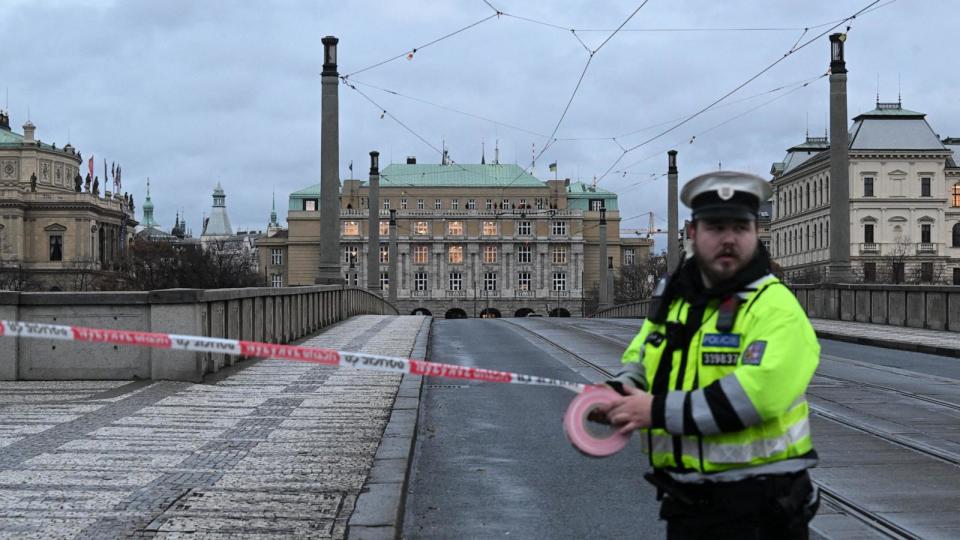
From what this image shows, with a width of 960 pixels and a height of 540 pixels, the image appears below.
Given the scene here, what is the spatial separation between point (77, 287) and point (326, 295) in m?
97.2

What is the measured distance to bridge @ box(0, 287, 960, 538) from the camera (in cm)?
688

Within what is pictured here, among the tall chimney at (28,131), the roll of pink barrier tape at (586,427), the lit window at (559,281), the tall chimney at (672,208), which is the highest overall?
the tall chimney at (28,131)

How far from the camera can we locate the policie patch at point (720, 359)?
139 inches

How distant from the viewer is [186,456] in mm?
8477

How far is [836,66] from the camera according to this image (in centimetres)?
3039

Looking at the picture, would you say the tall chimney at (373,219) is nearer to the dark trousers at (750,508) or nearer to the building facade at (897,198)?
the dark trousers at (750,508)

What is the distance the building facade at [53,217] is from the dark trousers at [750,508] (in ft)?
400

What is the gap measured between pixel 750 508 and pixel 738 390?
14.7 inches

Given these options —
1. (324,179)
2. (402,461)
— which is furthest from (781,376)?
(324,179)

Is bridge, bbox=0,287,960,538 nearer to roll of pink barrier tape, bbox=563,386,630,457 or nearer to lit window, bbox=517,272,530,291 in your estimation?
roll of pink barrier tape, bbox=563,386,630,457

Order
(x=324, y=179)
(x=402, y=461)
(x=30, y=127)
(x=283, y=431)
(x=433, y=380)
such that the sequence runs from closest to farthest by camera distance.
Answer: (x=402, y=461) < (x=283, y=431) < (x=433, y=380) < (x=324, y=179) < (x=30, y=127)

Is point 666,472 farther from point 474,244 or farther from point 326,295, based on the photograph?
point 474,244

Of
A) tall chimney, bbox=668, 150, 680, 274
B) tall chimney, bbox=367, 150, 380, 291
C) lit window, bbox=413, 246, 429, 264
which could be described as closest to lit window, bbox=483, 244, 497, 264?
lit window, bbox=413, 246, 429, 264

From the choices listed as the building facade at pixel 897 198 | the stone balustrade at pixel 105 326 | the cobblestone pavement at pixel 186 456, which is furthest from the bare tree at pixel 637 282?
the cobblestone pavement at pixel 186 456
